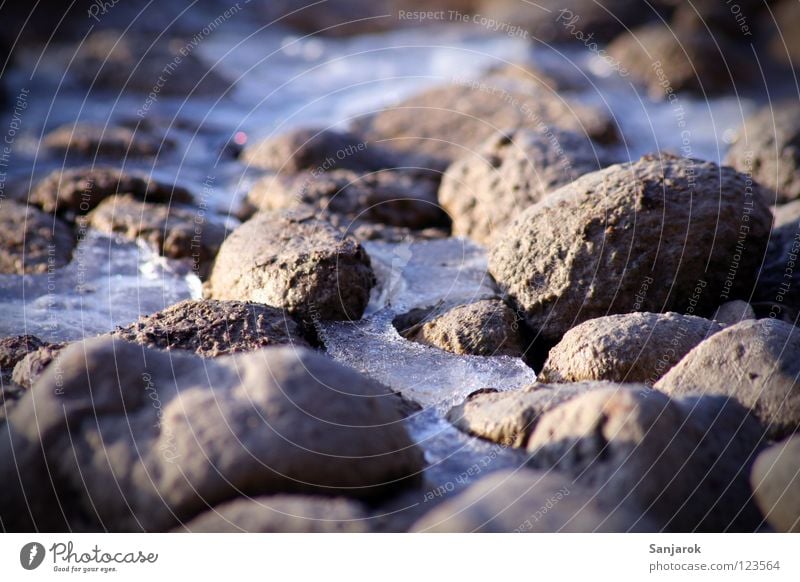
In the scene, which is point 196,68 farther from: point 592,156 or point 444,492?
point 444,492

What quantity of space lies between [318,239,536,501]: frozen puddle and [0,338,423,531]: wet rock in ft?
0.93

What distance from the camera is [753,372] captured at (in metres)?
3.26

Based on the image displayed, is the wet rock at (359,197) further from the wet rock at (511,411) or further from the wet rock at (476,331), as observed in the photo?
the wet rock at (511,411)

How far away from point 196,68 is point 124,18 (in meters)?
3.78

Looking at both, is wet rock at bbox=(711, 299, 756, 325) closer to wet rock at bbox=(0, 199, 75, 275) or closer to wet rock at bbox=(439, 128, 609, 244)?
wet rock at bbox=(439, 128, 609, 244)

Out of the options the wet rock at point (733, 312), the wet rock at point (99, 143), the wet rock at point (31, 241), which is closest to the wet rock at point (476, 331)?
the wet rock at point (733, 312)

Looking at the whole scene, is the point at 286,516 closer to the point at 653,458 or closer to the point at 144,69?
the point at 653,458

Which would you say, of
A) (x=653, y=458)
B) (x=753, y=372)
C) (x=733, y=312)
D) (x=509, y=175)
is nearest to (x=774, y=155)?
(x=509, y=175)

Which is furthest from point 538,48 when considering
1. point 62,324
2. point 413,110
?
point 62,324

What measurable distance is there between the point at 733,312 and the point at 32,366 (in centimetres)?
353

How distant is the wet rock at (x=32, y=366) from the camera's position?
3400 mm

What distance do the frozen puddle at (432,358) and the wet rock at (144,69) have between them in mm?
5985
